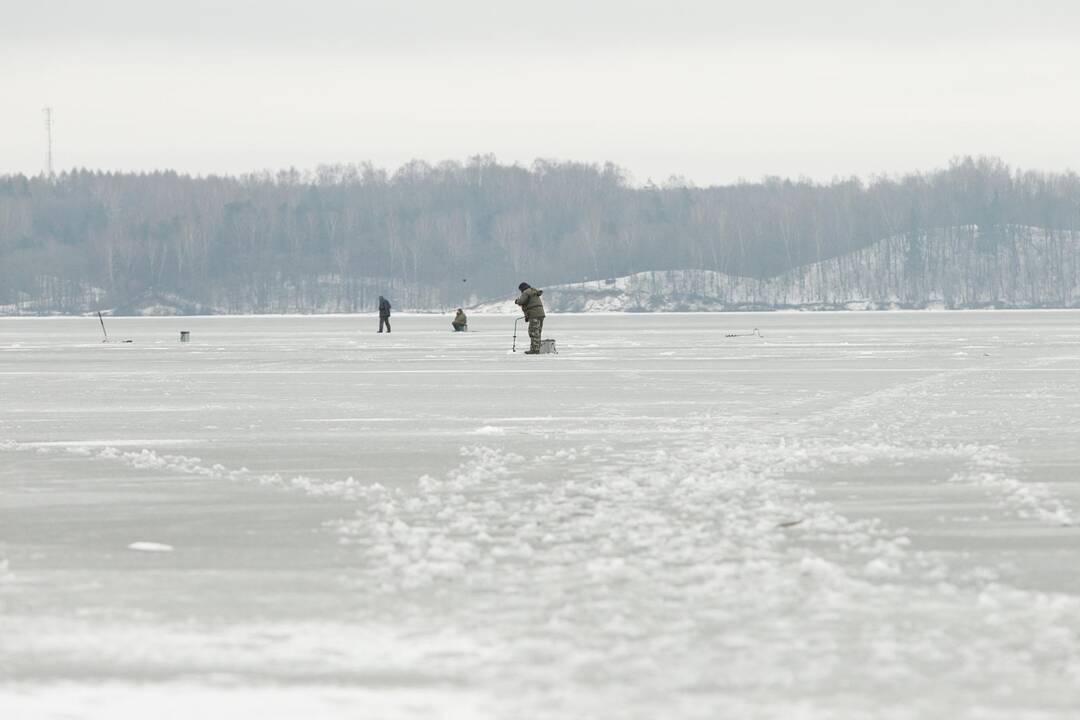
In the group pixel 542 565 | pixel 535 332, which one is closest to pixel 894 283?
pixel 535 332

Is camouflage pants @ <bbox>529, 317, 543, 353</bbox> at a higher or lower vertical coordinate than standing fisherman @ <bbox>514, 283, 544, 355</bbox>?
lower

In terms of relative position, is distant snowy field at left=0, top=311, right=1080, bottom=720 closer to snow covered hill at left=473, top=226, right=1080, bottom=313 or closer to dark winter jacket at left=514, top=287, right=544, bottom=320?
dark winter jacket at left=514, top=287, right=544, bottom=320

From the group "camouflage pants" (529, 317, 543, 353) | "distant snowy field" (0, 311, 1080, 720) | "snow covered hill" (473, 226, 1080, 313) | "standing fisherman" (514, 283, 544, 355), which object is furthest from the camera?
"snow covered hill" (473, 226, 1080, 313)

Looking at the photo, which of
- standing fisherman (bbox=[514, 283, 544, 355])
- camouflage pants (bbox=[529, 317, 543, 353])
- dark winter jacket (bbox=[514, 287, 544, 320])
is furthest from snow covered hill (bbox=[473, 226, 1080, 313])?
dark winter jacket (bbox=[514, 287, 544, 320])

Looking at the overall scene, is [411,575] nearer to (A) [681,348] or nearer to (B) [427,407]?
(B) [427,407]

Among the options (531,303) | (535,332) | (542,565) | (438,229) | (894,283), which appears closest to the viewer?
(542,565)

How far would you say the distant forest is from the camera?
171 m

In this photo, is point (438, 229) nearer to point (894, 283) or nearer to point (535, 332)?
point (894, 283)

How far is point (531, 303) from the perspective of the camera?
30109 mm

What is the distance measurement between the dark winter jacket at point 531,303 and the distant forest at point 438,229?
13647cm

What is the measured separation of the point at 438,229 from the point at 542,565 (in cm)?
17038

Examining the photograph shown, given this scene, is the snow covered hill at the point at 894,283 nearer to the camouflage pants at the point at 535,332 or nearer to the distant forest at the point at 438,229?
the distant forest at the point at 438,229

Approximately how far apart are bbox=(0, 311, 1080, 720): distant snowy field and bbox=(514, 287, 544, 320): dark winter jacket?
1357cm

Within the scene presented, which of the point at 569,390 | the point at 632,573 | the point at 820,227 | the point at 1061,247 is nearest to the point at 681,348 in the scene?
the point at 569,390
